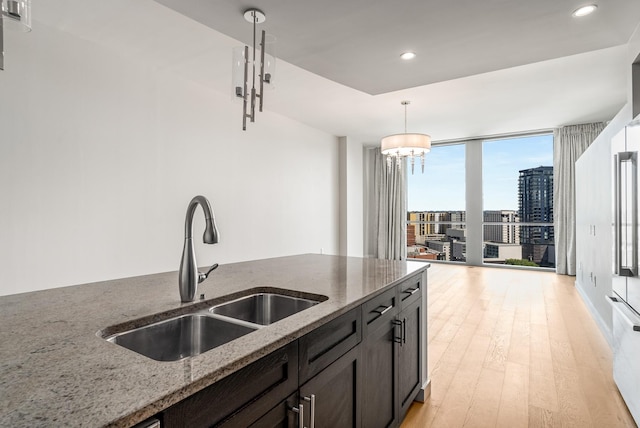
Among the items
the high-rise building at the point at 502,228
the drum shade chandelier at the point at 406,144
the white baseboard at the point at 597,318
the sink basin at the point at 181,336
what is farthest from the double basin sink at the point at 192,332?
the high-rise building at the point at 502,228

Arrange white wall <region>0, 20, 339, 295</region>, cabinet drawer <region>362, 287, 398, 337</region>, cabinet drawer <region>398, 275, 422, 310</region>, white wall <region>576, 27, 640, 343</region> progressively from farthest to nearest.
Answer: white wall <region>576, 27, 640, 343</region> → white wall <region>0, 20, 339, 295</region> → cabinet drawer <region>398, 275, 422, 310</region> → cabinet drawer <region>362, 287, 398, 337</region>

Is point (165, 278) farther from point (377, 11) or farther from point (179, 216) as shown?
point (179, 216)

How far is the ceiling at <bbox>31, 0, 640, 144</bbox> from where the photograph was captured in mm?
2000

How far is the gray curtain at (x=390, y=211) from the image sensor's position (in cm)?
785

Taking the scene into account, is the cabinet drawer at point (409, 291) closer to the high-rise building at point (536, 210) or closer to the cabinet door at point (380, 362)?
the cabinet door at point (380, 362)

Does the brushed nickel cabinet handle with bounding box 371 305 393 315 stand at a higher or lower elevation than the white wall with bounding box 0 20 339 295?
lower

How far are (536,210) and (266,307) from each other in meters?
6.88

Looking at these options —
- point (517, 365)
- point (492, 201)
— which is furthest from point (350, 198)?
point (517, 365)

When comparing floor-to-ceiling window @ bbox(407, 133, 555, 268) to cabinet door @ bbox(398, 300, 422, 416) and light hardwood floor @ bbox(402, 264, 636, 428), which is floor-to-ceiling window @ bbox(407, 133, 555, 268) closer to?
light hardwood floor @ bbox(402, 264, 636, 428)

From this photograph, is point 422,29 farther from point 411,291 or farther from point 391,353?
point 391,353

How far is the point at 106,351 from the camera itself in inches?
34.4

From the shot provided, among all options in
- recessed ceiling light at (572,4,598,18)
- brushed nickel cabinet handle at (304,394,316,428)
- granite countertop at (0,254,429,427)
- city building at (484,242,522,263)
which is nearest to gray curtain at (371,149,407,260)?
city building at (484,242,522,263)

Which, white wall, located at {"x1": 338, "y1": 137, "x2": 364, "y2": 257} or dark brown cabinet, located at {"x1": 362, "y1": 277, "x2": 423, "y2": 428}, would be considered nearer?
dark brown cabinet, located at {"x1": 362, "y1": 277, "x2": 423, "y2": 428}

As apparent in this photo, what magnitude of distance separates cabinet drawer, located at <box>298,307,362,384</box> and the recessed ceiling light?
2.11 m
